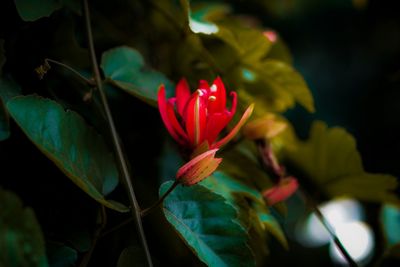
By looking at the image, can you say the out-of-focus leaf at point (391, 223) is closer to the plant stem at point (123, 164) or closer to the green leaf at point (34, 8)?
the plant stem at point (123, 164)

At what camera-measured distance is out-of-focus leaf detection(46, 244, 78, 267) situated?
1.29ft

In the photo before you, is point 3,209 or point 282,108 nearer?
point 3,209

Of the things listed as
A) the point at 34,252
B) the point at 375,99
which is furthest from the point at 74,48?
the point at 375,99

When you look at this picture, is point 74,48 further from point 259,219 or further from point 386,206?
point 386,206

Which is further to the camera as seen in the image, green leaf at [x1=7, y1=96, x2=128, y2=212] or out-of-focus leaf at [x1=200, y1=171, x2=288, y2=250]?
out-of-focus leaf at [x1=200, y1=171, x2=288, y2=250]

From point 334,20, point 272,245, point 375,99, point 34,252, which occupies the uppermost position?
point 34,252

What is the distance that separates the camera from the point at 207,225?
424 millimetres

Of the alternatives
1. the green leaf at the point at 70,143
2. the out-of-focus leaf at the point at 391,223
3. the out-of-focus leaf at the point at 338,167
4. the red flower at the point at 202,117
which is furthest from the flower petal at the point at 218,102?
the out-of-focus leaf at the point at 391,223

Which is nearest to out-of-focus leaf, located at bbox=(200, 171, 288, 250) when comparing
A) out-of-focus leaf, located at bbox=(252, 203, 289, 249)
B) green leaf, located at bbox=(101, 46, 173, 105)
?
out-of-focus leaf, located at bbox=(252, 203, 289, 249)

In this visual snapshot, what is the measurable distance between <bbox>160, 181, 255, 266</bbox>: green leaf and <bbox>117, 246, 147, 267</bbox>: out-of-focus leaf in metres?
0.04

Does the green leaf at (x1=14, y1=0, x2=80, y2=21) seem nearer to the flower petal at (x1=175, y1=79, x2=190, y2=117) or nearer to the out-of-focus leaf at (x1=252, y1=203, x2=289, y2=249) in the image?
the flower petal at (x1=175, y1=79, x2=190, y2=117)

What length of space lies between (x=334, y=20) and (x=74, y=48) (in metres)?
1.02

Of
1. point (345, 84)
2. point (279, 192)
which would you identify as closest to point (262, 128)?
point (279, 192)

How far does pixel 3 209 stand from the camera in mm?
321
